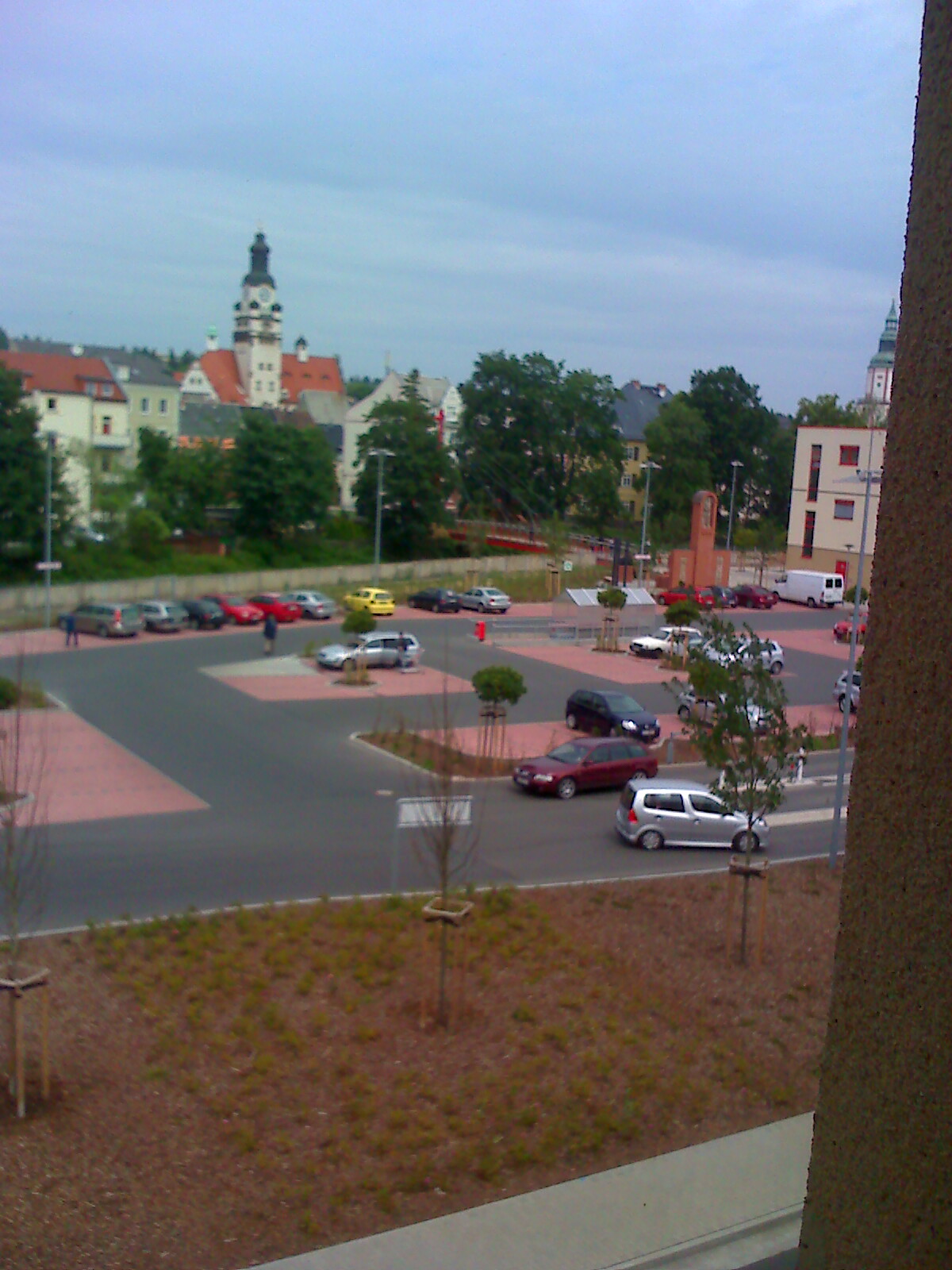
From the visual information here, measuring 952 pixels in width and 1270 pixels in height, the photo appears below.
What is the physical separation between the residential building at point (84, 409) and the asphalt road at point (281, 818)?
2241 centimetres

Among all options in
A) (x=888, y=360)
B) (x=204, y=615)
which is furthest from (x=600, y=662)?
(x=888, y=360)

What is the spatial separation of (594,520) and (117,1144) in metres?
57.6

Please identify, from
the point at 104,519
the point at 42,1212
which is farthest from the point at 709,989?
the point at 104,519

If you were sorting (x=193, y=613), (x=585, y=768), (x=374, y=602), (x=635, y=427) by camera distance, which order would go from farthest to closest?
(x=635, y=427)
(x=374, y=602)
(x=193, y=613)
(x=585, y=768)

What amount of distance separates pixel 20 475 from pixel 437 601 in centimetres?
1482

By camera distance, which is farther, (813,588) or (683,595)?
(813,588)

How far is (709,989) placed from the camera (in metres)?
10.4

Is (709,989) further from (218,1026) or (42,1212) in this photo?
(42,1212)

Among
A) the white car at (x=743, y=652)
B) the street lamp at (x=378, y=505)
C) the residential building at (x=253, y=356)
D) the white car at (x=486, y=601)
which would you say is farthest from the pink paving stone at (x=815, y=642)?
the residential building at (x=253, y=356)

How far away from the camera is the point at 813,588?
47.6 metres

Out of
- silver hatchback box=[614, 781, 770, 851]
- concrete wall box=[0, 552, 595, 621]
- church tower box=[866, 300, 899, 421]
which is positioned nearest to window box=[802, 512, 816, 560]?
concrete wall box=[0, 552, 595, 621]

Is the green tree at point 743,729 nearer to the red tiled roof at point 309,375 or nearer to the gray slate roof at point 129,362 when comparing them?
the gray slate roof at point 129,362

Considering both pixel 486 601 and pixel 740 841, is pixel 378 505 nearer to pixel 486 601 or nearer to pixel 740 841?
pixel 486 601

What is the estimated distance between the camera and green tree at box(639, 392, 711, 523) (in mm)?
67312
